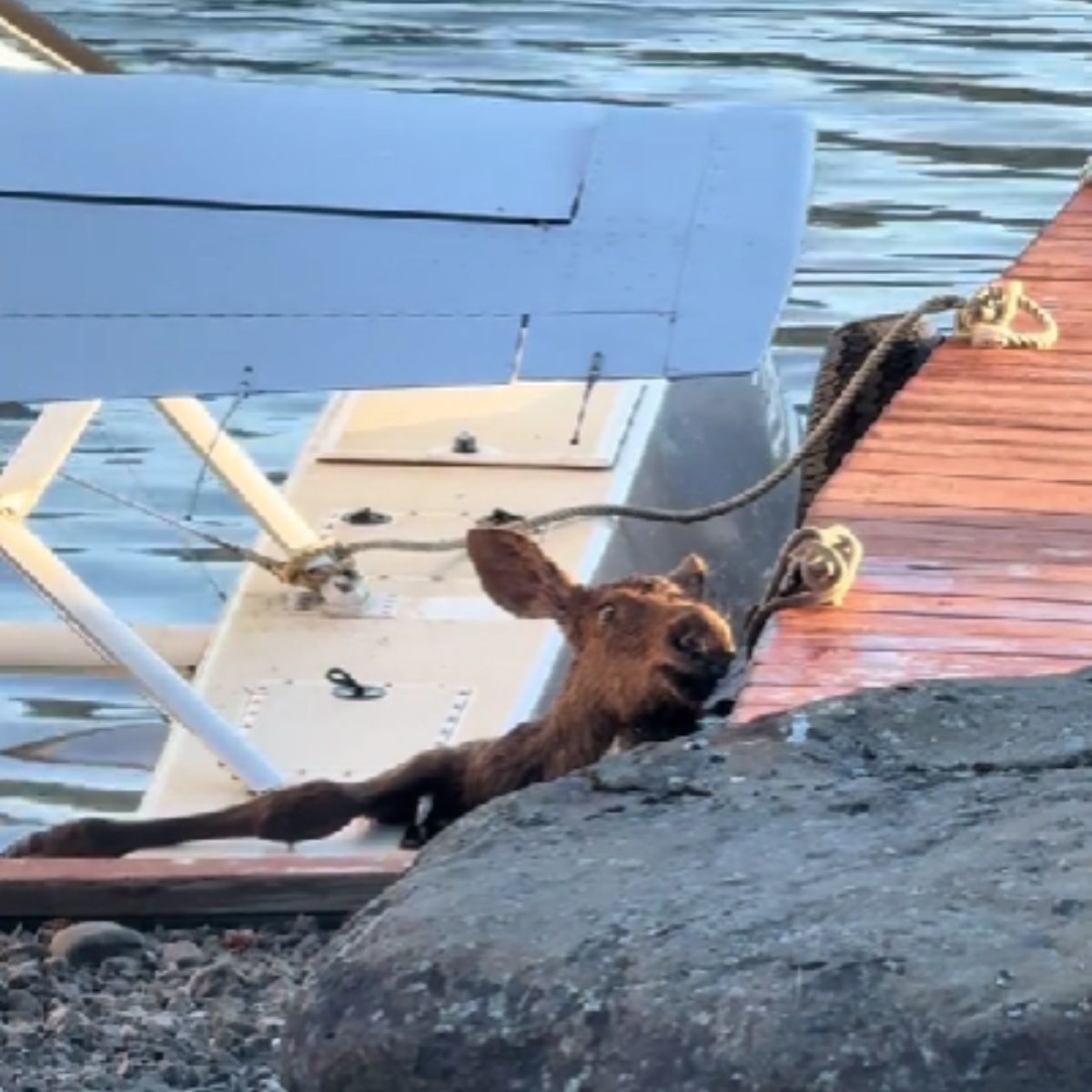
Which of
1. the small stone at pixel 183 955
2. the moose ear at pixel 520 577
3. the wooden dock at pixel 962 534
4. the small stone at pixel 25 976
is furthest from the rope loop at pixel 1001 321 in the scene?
the small stone at pixel 25 976

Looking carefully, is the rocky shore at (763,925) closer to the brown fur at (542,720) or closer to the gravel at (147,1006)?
the gravel at (147,1006)

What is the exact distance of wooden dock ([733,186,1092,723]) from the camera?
418cm

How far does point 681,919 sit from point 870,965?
20cm

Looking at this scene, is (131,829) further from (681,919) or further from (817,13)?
(817,13)

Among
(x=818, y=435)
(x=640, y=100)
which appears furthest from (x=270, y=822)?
(x=640, y=100)

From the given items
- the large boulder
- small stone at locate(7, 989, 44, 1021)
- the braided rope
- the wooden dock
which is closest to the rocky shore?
the large boulder

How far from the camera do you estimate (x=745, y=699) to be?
404 centimetres

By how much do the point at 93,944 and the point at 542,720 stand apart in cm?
87

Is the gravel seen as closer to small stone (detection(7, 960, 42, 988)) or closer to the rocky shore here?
small stone (detection(7, 960, 42, 988))

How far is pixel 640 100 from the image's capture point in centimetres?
1894

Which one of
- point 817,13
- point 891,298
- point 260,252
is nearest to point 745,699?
point 260,252

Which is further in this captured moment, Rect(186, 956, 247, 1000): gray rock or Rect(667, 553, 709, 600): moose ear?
Rect(667, 553, 709, 600): moose ear

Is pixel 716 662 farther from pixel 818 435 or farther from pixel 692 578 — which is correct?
pixel 818 435

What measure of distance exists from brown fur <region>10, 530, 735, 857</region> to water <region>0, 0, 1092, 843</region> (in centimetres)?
252
